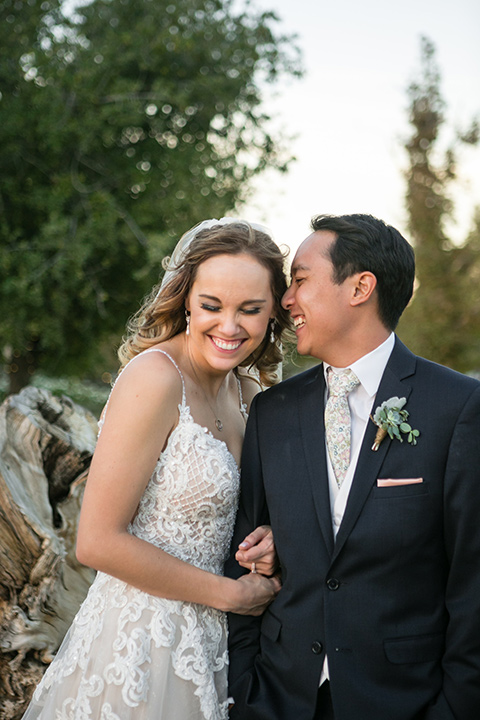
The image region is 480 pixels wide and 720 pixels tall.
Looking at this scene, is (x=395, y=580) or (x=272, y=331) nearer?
(x=395, y=580)

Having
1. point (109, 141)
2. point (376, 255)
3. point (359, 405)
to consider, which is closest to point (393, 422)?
point (359, 405)

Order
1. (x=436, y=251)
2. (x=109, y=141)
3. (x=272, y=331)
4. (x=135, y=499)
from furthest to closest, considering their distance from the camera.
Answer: (x=436, y=251), (x=109, y=141), (x=272, y=331), (x=135, y=499)

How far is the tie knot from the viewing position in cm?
275

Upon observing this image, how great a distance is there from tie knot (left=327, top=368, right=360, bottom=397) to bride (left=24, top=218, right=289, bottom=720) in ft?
1.23

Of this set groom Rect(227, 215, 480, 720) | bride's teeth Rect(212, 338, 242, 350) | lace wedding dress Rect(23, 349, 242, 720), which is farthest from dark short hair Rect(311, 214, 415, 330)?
lace wedding dress Rect(23, 349, 242, 720)

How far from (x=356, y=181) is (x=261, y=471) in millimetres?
8155

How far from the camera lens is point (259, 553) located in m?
2.72

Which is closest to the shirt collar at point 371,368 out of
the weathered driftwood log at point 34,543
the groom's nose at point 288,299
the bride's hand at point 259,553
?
the groom's nose at point 288,299

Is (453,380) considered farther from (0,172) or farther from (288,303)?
(0,172)

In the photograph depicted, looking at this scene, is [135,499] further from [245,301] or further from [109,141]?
[109,141]

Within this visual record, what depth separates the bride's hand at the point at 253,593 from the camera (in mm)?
2693

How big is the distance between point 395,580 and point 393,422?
57cm

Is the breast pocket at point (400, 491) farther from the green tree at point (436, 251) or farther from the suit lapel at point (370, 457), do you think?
the green tree at point (436, 251)

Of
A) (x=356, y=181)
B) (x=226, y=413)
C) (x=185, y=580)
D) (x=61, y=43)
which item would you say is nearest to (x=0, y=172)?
(x=61, y=43)
